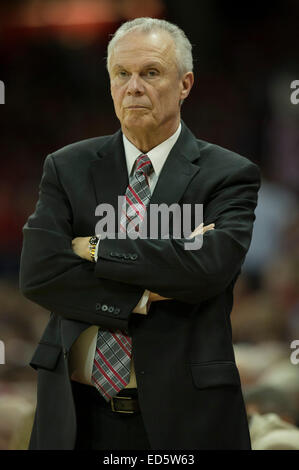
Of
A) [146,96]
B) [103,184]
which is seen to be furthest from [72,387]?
[146,96]

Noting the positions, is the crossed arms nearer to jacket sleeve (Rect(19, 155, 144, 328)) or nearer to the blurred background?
jacket sleeve (Rect(19, 155, 144, 328))

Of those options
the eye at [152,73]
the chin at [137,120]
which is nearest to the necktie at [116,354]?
the chin at [137,120]

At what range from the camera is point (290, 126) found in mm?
6996

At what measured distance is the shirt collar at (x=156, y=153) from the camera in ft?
8.68

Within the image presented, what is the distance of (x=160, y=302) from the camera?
2.51m

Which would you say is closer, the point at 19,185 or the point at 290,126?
the point at 290,126

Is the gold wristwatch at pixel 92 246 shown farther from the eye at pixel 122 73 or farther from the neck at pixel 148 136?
the eye at pixel 122 73

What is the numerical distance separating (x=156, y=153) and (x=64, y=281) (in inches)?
20.7

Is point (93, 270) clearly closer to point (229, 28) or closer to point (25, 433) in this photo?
point (25, 433)

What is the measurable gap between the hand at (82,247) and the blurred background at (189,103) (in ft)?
9.48

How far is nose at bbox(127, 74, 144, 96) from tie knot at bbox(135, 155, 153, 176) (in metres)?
0.21

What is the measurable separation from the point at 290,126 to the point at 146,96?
15.1 ft

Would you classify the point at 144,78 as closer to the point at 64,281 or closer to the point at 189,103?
the point at 64,281

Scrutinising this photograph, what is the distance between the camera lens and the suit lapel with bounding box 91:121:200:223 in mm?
2552
